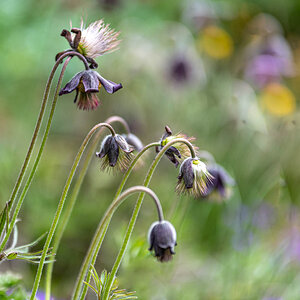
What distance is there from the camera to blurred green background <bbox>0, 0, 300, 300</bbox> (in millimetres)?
1962

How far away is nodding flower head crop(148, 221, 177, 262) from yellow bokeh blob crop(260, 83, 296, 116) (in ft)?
6.66

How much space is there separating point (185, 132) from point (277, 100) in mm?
540

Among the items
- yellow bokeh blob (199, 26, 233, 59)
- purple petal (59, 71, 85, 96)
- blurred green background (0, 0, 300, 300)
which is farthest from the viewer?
yellow bokeh blob (199, 26, 233, 59)

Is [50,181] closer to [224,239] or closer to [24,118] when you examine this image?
[24,118]

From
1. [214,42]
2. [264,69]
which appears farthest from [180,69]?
[264,69]

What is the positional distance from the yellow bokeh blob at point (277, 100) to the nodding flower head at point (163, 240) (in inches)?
79.9

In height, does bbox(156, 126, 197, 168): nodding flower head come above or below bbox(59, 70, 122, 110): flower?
below

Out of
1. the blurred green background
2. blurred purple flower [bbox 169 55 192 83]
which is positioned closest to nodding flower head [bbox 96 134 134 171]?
the blurred green background

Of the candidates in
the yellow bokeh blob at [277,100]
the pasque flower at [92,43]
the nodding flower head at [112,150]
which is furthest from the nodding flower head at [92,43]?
the yellow bokeh blob at [277,100]

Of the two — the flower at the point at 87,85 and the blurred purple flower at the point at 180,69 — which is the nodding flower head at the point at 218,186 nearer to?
the flower at the point at 87,85

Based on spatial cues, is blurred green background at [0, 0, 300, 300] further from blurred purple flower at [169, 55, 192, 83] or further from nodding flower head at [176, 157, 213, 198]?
nodding flower head at [176, 157, 213, 198]

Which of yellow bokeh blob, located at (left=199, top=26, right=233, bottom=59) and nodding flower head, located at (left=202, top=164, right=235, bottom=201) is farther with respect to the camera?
yellow bokeh blob, located at (left=199, top=26, right=233, bottom=59)

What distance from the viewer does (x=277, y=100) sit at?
2.93 metres

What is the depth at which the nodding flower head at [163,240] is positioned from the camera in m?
0.92
